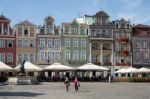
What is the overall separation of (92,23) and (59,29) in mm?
6710

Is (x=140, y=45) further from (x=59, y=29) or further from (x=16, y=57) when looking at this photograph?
(x=16, y=57)

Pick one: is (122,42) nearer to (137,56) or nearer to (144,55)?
(137,56)

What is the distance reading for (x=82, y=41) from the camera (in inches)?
3241

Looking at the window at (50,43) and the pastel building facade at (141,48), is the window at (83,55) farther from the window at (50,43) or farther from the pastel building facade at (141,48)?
the pastel building facade at (141,48)

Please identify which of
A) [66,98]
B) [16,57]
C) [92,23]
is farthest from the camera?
[92,23]

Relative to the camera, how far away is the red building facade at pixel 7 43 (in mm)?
77688

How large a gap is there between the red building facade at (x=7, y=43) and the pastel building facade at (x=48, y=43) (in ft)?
15.2

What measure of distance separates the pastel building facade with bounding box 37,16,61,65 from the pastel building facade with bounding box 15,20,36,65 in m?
1.09

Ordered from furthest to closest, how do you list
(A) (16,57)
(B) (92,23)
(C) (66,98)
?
1. (B) (92,23)
2. (A) (16,57)
3. (C) (66,98)

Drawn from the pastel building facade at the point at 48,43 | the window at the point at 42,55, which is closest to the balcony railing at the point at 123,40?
→ the pastel building facade at the point at 48,43

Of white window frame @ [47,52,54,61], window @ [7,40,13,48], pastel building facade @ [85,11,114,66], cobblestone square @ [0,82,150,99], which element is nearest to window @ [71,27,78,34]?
pastel building facade @ [85,11,114,66]

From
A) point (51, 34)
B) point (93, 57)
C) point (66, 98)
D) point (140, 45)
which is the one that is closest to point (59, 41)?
point (51, 34)

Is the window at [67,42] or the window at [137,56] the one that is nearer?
the window at [67,42]

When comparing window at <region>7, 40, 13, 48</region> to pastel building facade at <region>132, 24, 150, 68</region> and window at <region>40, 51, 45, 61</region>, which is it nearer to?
window at <region>40, 51, 45, 61</region>
